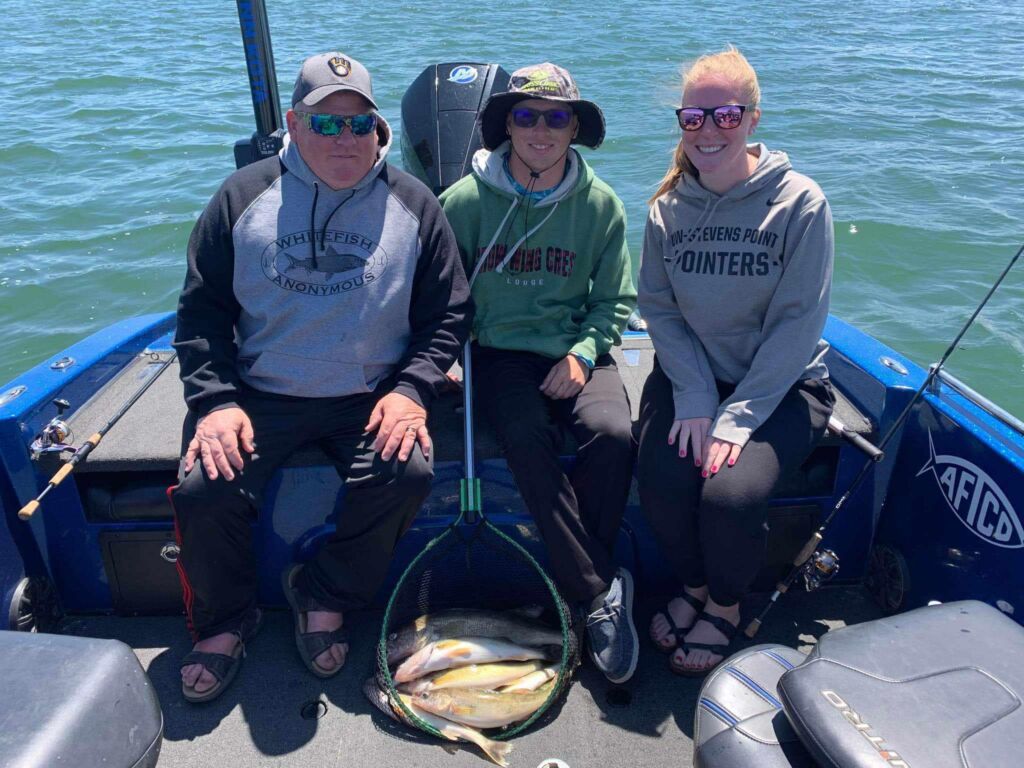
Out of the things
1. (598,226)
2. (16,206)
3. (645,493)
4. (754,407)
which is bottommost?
(16,206)

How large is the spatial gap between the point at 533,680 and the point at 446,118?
2.43 meters

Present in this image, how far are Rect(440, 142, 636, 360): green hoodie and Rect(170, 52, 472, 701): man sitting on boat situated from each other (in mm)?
221

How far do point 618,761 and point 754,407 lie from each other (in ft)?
3.56

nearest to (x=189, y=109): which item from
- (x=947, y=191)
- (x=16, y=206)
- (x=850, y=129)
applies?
(x=16, y=206)

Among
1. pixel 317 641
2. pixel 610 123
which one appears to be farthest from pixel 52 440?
pixel 610 123

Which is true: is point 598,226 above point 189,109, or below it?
above

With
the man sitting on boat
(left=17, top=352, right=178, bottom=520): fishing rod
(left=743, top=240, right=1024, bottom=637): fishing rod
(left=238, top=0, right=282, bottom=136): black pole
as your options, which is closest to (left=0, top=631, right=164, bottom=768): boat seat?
(left=17, top=352, right=178, bottom=520): fishing rod

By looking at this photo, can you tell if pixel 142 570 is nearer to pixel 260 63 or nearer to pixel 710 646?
pixel 710 646

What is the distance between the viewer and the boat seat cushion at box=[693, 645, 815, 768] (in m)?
1.64

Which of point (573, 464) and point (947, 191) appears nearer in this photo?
point (573, 464)

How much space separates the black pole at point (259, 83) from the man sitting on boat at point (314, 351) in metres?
0.82

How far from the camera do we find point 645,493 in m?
2.61

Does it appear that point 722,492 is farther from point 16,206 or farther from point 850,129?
point 850,129

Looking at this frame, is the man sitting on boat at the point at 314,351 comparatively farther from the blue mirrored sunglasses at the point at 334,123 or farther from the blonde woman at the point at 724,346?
the blonde woman at the point at 724,346
